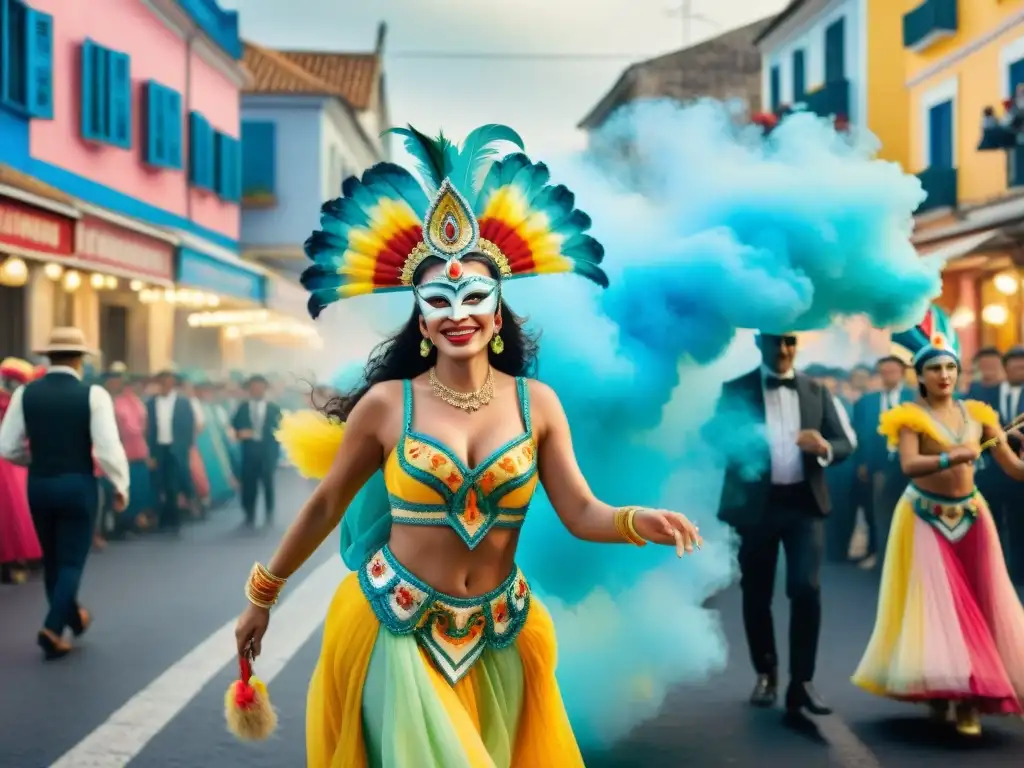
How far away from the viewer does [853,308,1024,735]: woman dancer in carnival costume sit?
6375mm

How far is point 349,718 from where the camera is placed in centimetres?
392

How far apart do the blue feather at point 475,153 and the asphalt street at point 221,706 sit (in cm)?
248

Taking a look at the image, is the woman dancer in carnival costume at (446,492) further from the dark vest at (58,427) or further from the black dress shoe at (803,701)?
the dark vest at (58,427)

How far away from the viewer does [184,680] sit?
24.3 ft

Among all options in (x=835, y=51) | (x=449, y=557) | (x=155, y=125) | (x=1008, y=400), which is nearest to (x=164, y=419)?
(x=1008, y=400)

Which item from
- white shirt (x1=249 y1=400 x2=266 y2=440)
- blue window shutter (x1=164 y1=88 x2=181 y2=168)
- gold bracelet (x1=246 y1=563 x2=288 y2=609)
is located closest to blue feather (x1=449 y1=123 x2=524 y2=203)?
gold bracelet (x1=246 y1=563 x2=288 y2=609)

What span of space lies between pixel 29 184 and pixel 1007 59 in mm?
13888

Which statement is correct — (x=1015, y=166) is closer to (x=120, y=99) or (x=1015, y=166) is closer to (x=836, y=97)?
(x=836, y=97)

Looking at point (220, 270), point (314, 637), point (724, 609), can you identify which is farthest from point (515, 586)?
point (220, 270)

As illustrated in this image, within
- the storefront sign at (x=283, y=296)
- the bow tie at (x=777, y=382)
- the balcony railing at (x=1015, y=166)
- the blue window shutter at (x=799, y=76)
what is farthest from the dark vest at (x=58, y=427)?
the blue window shutter at (x=799, y=76)

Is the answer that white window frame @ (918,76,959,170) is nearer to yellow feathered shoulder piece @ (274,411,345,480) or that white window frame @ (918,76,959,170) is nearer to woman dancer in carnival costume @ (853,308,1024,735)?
woman dancer in carnival costume @ (853,308,1024,735)

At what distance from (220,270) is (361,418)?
2278 cm

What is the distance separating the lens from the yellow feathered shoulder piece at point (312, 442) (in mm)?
4445

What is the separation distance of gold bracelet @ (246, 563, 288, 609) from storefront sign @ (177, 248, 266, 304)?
19.9m
